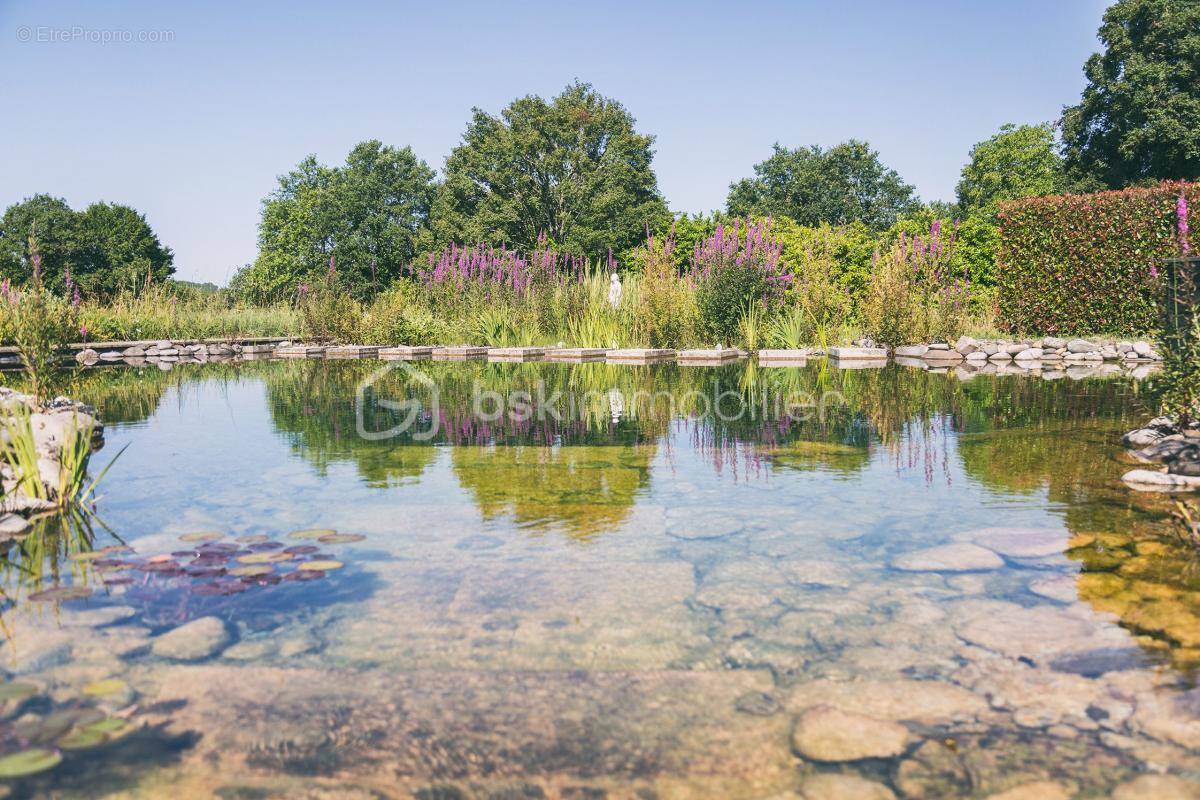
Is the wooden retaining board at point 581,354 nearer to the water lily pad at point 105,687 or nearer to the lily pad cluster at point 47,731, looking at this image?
the water lily pad at point 105,687

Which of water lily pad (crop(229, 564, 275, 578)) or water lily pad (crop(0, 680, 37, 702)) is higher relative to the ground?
water lily pad (crop(229, 564, 275, 578))

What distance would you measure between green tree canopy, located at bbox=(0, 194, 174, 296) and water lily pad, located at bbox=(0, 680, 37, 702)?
166 feet

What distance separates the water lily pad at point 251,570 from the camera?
11.3 ft

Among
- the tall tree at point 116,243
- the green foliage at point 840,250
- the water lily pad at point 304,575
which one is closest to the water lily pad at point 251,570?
the water lily pad at point 304,575

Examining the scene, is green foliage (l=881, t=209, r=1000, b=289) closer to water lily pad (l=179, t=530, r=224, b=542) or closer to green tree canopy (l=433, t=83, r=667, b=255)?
water lily pad (l=179, t=530, r=224, b=542)

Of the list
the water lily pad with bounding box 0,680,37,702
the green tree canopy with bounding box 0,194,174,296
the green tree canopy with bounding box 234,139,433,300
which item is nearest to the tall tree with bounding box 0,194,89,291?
the green tree canopy with bounding box 0,194,174,296

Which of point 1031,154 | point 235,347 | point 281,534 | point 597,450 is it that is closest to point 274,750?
point 281,534

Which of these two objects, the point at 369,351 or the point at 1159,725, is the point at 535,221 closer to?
the point at 369,351

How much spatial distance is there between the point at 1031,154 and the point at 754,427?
165 feet

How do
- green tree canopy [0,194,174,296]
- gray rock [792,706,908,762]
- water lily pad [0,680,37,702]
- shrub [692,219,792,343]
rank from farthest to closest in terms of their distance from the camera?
green tree canopy [0,194,174,296], shrub [692,219,792,343], water lily pad [0,680,37,702], gray rock [792,706,908,762]

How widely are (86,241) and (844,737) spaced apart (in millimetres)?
56822

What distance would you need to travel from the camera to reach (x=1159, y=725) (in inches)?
84.9

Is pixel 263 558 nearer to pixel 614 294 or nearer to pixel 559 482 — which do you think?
pixel 559 482

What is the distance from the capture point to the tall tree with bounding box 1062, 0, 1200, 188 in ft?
92.6
